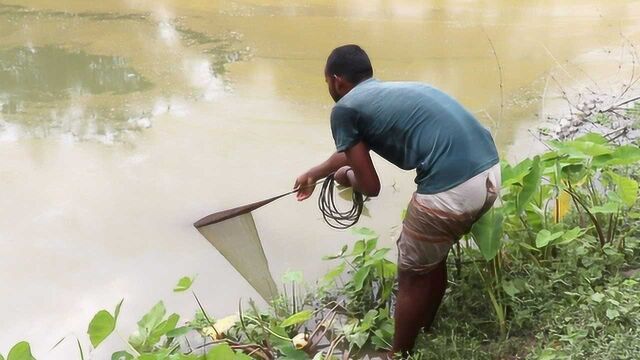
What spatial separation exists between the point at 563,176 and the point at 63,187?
8.63ft

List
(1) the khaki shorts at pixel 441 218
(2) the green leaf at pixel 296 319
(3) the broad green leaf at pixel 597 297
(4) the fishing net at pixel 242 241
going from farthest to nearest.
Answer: (4) the fishing net at pixel 242 241, (2) the green leaf at pixel 296 319, (3) the broad green leaf at pixel 597 297, (1) the khaki shorts at pixel 441 218

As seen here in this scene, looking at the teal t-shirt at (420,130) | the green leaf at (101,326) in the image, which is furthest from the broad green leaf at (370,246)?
the green leaf at (101,326)

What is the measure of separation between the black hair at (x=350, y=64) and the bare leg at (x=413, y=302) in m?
0.70

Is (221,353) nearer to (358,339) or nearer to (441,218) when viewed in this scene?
(358,339)

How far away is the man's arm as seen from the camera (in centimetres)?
238

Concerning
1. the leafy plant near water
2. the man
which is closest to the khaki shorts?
the man

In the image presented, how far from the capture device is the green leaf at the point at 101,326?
2.10 meters

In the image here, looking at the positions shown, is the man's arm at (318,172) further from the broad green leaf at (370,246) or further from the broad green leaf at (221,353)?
the broad green leaf at (221,353)

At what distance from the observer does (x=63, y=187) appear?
365cm

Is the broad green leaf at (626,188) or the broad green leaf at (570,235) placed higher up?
the broad green leaf at (626,188)

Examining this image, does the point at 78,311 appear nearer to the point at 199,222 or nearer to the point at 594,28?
the point at 199,222

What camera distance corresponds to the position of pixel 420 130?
2100 mm

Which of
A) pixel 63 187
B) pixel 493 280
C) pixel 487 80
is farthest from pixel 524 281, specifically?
pixel 487 80

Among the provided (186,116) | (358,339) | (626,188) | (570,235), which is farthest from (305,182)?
(186,116)
